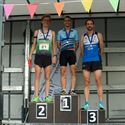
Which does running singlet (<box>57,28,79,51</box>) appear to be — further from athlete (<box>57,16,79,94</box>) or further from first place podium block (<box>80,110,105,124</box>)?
first place podium block (<box>80,110,105,124</box>)

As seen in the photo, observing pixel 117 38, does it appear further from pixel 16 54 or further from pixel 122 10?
pixel 16 54

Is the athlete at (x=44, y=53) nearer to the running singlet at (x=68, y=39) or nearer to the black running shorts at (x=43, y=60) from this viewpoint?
the black running shorts at (x=43, y=60)

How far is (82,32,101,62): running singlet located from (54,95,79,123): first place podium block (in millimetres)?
745

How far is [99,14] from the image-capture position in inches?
319

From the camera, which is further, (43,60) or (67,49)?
(67,49)

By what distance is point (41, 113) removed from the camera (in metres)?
6.30

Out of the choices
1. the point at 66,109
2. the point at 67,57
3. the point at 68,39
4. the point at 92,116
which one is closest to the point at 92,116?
the point at 92,116

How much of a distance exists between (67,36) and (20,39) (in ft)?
6.65

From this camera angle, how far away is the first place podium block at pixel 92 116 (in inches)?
244

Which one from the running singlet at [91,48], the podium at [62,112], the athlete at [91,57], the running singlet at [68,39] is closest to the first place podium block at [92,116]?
the podium at [62,112]

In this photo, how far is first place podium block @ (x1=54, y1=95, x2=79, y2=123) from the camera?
247 inches

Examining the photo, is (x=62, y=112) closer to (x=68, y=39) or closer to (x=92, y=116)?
(x=92, y=116)

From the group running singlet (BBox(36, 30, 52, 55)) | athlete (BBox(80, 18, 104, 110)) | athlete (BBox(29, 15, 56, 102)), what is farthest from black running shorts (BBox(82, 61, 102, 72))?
running singlet (BBox(36, 30, 52, 55))

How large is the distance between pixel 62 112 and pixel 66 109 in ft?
0.27
